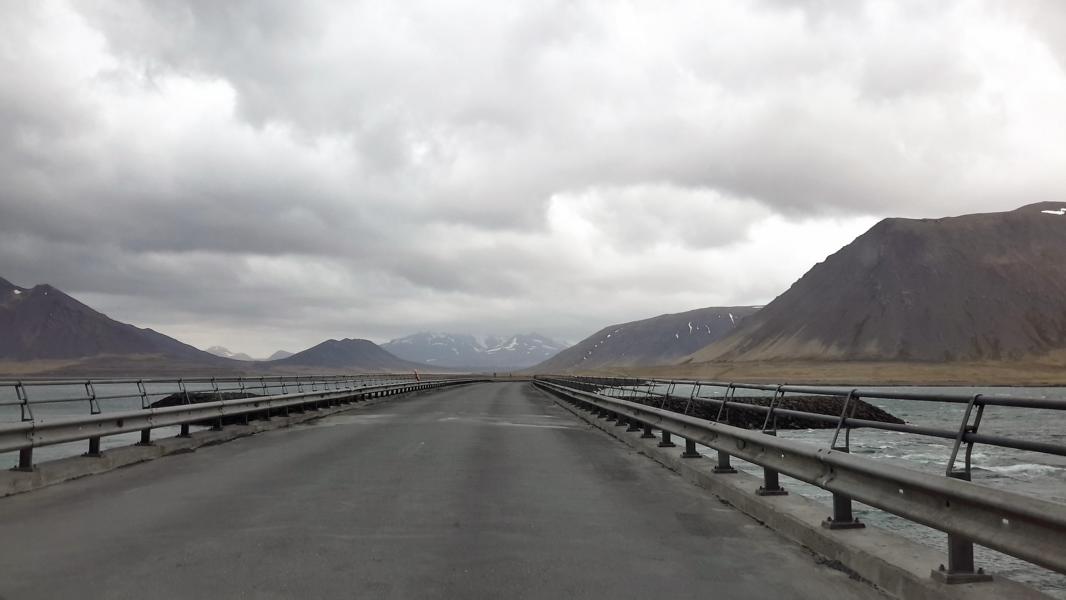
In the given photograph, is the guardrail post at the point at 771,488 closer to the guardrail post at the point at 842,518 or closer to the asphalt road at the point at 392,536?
the asphalt road at the point at 392,536

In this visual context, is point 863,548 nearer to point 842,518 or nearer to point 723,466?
point 842,518

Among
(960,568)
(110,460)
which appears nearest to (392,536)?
(960,568)

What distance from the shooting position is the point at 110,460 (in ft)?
36.7

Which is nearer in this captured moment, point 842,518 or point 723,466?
point 842,518

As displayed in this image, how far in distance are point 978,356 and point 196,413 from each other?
221 m

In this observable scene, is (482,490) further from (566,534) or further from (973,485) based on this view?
(973,485)

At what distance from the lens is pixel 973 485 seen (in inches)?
179

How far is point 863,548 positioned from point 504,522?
3329mm

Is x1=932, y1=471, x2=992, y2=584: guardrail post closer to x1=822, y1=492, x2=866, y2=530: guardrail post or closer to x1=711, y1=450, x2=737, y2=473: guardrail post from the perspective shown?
x1=822, y1=492, x2=866, y2=530: guardrail post

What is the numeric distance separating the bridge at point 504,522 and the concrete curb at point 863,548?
0.07 feet

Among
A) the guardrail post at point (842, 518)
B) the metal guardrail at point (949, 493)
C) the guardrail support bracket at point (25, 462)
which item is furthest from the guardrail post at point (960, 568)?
the guardrail support bracket at point (25, 462)

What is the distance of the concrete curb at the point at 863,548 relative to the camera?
4543 millimetres

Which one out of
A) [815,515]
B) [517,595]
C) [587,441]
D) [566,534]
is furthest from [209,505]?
[587,441]

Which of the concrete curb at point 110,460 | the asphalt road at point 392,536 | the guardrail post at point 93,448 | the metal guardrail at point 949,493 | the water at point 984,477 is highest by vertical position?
the metal guardrail at point 949,493
